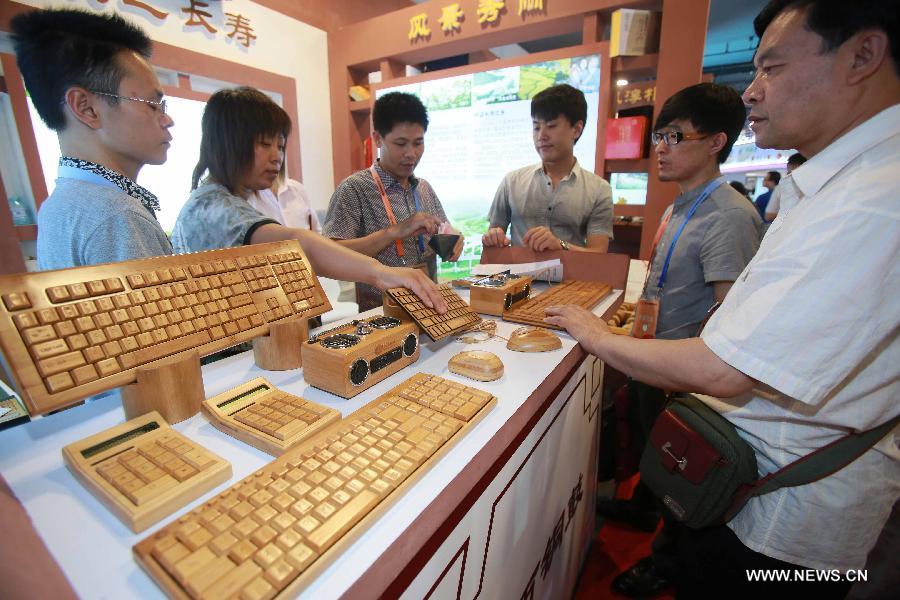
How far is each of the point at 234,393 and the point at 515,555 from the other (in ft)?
2.26

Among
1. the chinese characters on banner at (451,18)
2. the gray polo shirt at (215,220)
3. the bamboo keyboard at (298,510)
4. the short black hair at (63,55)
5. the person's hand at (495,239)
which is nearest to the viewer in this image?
the bamboo keyboard at (298,510)

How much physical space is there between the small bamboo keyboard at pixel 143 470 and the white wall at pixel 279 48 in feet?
10.1

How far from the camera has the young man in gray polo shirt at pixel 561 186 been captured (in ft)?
6.93

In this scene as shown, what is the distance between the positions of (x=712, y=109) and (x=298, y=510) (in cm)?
183

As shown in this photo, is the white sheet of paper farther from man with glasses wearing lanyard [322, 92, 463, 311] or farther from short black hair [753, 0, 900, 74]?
short black hair [753, 0, 900, 74]

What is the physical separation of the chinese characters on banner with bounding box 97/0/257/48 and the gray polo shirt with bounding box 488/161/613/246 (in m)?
2.71

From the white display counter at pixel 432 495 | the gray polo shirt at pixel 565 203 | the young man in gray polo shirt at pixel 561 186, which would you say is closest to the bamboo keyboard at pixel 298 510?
the white display counter at pixel 432 495

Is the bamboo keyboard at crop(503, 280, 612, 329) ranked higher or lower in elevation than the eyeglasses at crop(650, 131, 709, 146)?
lower

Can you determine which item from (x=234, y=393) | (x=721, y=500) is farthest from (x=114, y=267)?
(x=721, y=500)

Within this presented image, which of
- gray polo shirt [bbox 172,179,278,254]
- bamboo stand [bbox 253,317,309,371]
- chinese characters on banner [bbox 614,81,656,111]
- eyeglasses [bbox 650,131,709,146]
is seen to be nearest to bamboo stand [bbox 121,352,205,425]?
bamboo stand [bbox 253,317,309,371]

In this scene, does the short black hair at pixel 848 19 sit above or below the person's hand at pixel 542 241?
above

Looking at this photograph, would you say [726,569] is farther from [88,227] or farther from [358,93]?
[358,93]

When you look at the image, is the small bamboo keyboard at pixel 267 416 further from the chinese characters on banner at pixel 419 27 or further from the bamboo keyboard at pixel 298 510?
the chinese characters on banner at pixel 419 27

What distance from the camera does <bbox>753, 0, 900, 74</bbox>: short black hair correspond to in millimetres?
704
